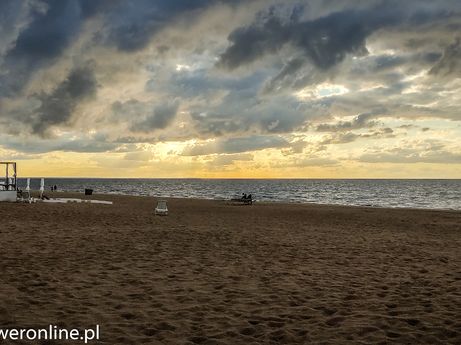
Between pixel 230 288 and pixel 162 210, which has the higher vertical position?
pixel 162 210

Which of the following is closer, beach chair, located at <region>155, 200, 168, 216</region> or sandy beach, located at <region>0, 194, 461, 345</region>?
sandy beach, located at <region>0, 194, 461, 345</region>

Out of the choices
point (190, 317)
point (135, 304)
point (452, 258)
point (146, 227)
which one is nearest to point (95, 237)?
point (146, 227)

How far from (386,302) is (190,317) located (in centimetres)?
391

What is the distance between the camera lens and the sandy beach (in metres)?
6.30

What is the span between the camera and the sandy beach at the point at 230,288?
6.30 metres

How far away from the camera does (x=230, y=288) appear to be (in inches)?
346

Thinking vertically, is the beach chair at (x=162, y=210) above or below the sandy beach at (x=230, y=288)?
above

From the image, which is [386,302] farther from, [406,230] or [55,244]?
[406,230]

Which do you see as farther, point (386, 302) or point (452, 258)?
point (452, 258)

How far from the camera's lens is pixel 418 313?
283 inches

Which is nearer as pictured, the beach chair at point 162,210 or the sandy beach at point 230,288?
the sandy beach at point 230,288

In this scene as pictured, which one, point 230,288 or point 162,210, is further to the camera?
point 162,210

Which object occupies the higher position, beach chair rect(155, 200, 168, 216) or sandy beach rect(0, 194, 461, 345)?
beach chair rect(155, 200, 168, 216)

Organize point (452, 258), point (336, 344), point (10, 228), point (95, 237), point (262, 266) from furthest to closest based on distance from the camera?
1. point (10, 228)
2. point (95, 237)
3. point (452, 258)
4. point (262, 266)
5. point (336, 344)
